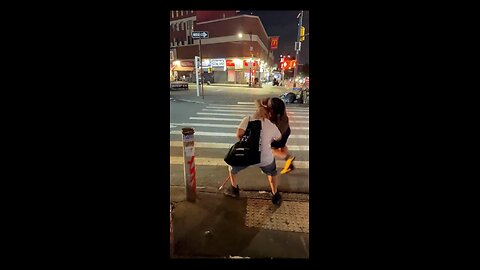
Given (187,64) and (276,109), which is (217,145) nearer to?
(276,109)

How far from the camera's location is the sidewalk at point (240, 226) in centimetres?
310

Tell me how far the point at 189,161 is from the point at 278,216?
5.04ft

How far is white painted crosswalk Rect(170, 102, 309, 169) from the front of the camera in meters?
6.47

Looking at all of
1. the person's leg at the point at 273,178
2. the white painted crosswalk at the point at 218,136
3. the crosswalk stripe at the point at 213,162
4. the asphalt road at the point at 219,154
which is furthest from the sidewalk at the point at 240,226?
the white painted crosswalk at the point at 218,136

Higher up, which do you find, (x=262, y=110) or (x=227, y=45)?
(x=227, y=45)

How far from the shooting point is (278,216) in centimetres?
386

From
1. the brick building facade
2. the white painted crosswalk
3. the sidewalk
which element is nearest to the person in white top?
the sidewalk

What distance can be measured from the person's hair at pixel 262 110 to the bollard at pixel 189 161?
104 centimetres

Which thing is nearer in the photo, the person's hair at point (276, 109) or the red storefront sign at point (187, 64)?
the person's hair at point (276, 109)

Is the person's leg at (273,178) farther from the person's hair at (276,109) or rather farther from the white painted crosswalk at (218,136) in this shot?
the white painted crosswalk at (218,136)

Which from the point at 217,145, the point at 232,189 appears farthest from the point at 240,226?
the point at 217,145
